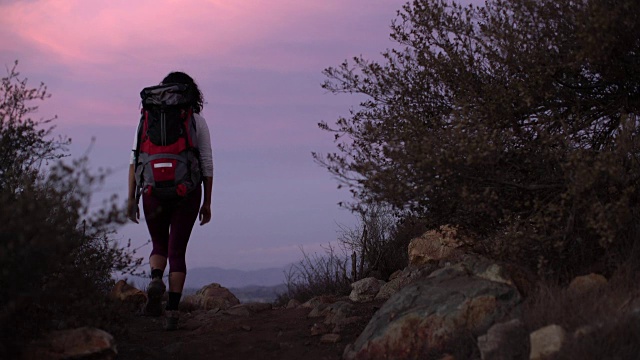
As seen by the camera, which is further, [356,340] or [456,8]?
[456,8]

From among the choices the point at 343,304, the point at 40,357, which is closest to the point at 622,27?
the point at 343,304

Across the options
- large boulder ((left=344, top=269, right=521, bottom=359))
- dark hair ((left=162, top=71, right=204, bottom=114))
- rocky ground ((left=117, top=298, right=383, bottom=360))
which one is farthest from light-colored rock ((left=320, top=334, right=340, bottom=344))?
dark hair ((left=162, top=71, right=204, bottom=114))

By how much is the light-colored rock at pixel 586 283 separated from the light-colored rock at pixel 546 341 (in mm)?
749

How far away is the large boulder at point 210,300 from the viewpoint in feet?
35.8

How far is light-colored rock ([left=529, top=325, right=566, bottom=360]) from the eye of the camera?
16.8 ft

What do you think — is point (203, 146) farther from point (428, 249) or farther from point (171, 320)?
point (428, 249)

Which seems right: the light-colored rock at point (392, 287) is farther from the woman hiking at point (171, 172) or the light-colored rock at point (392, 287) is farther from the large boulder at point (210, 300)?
the woman hiking at point (171, 172)

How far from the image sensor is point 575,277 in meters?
6.23

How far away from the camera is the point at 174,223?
7.28 metres

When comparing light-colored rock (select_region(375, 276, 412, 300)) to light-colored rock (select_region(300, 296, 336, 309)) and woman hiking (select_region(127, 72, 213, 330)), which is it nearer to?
light-colored rock (select_region(300, 296, 336, 309))

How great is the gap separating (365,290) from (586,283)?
13.6 ft

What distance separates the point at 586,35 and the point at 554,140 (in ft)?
3.05

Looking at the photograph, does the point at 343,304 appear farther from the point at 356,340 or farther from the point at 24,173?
the point at 24,173

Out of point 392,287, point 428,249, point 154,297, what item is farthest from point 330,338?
point 428,249
